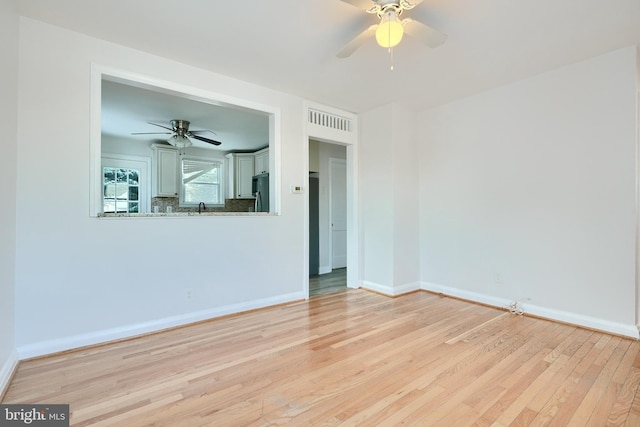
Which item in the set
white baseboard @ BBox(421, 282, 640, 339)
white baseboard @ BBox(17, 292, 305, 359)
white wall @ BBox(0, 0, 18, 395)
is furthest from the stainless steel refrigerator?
white wall @ BBox(0, 0, 18, 395)

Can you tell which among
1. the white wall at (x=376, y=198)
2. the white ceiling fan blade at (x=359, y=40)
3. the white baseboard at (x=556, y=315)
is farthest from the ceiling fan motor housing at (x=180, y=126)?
the white baseboard at (x=556, y=315)

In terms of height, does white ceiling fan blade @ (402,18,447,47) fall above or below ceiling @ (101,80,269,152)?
below

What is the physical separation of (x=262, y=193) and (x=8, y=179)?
4110 millimetres

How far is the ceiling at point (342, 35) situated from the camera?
84.4 inches

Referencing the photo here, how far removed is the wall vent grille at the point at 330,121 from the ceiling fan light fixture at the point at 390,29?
2047 millimetres

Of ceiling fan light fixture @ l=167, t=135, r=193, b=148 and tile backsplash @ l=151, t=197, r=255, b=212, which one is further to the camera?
tile backsplash @ l=151, t=197, r=255, b=212

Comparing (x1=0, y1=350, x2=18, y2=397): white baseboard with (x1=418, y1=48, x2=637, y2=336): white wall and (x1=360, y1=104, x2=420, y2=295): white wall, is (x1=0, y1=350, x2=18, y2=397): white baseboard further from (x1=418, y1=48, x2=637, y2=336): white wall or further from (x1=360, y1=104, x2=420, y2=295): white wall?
(x1=418, y1=48, x2=637, y2=336): white wall

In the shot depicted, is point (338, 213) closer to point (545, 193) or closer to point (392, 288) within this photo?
point (392, 288)

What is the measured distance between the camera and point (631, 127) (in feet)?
8.68

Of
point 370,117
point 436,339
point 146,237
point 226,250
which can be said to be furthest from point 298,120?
point 436,339

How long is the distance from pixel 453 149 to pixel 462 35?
5.69 feet

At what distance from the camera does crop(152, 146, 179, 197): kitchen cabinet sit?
5871 mm

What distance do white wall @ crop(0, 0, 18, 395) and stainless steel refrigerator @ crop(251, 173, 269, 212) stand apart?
3.86 metres

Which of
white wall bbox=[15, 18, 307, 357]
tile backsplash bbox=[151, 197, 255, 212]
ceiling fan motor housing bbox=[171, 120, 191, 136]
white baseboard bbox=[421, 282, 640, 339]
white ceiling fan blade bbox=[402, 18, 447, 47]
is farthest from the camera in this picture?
tile backsplash bbox=[151, 197, 255, 212]
